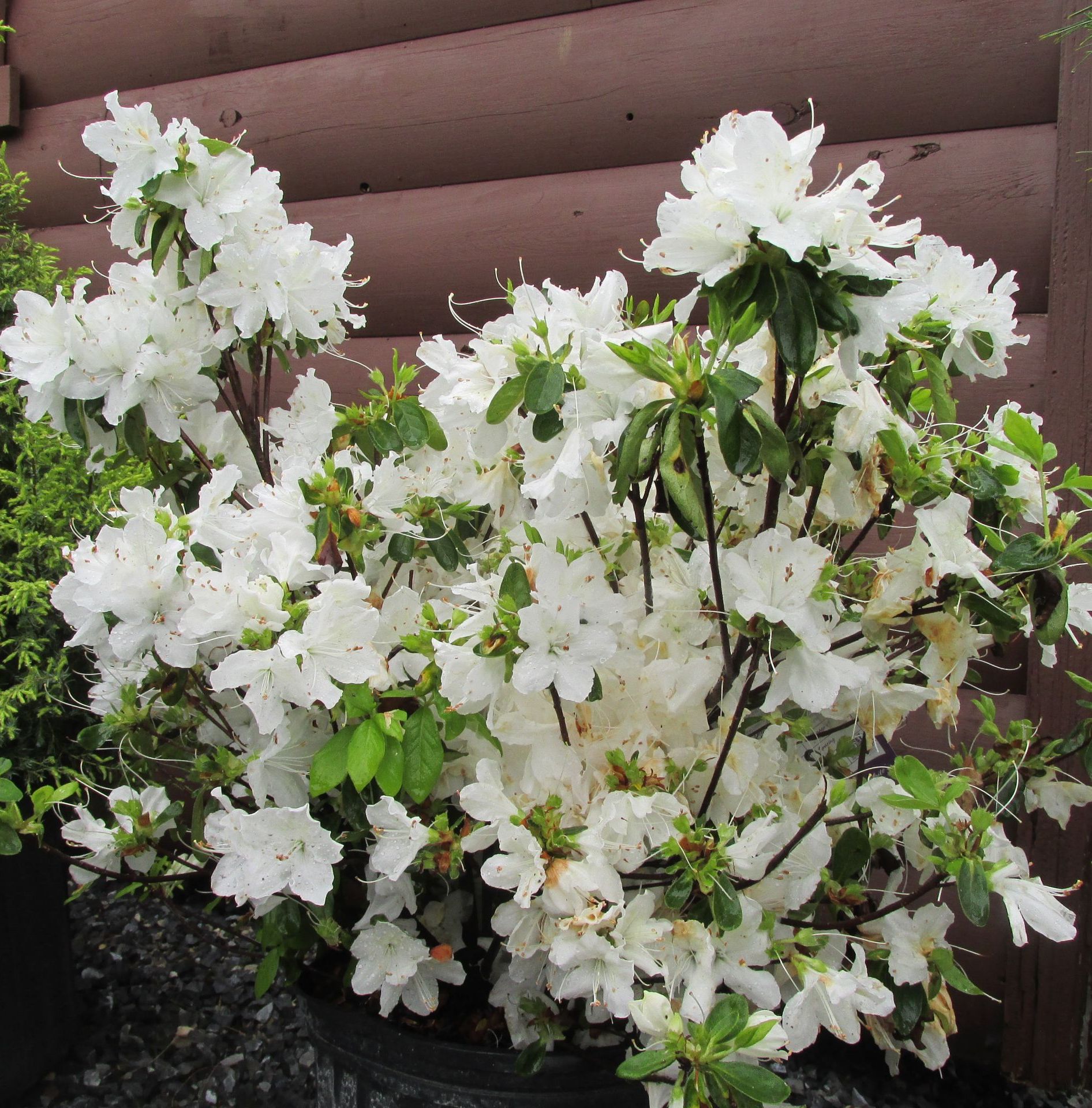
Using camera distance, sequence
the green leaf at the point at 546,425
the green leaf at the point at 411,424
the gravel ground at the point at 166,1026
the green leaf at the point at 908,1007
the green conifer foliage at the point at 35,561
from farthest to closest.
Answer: the gravel ground at the point at 166,1026
the green conifer foliage at the point at 35,561
the green leaf at the point at 411,424
the green leaf at the point at 908,1007
the green leaf at the point at 546,425

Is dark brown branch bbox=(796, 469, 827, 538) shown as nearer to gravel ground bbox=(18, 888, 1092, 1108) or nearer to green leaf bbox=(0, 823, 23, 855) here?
green leaf bbox=(0, 823, 23, 855)

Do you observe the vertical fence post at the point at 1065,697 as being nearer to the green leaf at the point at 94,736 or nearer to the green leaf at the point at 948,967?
the green leaf at the point at 948,967

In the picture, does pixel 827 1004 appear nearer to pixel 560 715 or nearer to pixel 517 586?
pixel 560 715

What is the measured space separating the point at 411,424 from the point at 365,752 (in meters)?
0.36

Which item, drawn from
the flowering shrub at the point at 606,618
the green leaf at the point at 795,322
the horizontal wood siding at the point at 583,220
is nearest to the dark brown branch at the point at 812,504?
the flowering shrub at the point at 606,618

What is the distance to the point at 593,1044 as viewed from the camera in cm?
105

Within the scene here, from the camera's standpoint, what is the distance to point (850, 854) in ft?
3.10

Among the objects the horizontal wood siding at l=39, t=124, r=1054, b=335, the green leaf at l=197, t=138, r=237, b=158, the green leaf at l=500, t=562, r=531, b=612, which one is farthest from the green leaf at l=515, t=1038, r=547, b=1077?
the horizontal wood siding at l=39, t=124, r=1054, b=335

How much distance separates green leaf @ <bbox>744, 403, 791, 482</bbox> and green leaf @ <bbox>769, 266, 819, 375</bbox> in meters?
0.05

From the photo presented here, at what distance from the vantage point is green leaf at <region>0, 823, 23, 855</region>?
983 mm

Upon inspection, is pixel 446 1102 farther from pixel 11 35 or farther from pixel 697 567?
pixel 11 35

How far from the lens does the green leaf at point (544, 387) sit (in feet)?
2.50

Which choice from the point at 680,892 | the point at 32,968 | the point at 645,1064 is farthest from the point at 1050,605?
the point at 32,968

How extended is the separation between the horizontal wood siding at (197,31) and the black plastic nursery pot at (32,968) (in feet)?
5.99
